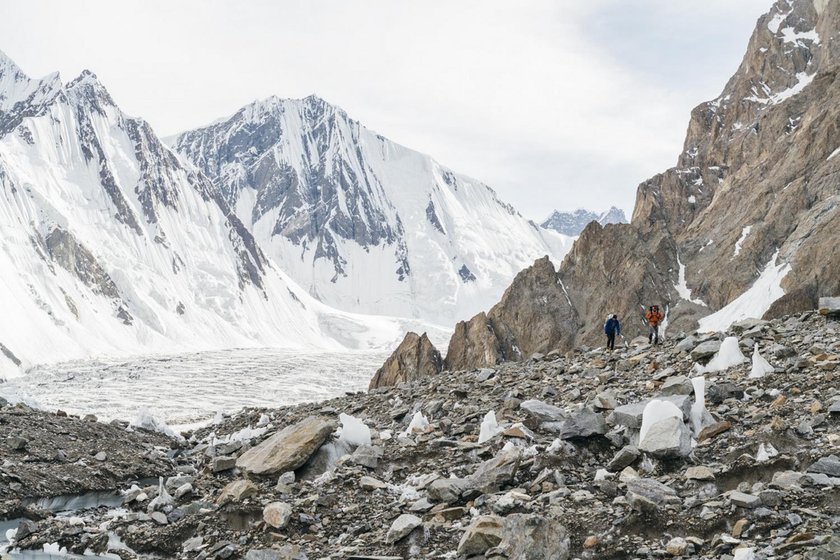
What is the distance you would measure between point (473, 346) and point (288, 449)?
68.4m

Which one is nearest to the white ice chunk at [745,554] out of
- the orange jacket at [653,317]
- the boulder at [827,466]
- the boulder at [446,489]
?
the boulder at [827,466]

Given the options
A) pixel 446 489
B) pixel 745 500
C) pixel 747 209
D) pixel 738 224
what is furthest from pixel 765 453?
pixel 747 209

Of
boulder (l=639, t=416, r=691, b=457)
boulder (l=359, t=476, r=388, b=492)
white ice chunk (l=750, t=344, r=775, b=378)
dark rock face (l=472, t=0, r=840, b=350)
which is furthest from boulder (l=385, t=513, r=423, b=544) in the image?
dark rock face (l=472, t=0, r=840, b=350)

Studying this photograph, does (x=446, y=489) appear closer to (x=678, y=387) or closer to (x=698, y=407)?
(x=698, y=407)

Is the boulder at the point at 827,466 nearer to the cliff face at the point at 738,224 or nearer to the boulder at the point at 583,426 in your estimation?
the boulder at the point at 583,426

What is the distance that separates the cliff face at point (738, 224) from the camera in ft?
226

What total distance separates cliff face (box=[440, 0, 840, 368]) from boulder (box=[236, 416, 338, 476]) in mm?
50864

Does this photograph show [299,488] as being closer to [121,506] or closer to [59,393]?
[121,506]

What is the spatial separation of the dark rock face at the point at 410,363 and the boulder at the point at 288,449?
194 ft

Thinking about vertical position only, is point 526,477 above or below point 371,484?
above

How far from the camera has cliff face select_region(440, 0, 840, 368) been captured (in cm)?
6900

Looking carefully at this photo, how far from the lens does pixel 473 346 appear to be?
82.6 meters

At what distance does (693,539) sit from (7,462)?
51.5 feet

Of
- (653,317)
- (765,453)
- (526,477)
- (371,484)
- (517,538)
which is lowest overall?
(517,538)
